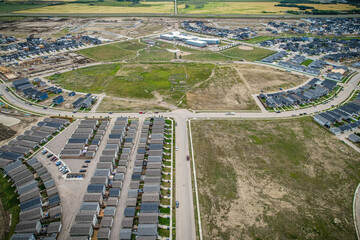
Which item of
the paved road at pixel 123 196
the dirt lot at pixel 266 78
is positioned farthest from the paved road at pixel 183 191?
the dirt lot at pixel 266 78

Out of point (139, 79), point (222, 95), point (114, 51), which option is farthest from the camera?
point (114, 51)

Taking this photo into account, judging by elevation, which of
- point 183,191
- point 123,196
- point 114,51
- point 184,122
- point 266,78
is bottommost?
point 183,191

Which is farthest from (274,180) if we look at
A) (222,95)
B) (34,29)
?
(34,29)

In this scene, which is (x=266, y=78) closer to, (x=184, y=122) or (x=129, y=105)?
(x=184, y=122)

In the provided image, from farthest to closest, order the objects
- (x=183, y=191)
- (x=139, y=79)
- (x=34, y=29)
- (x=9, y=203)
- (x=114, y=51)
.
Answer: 1. (x=34, y=29)
2. (x=114, y=51)
3. (x=139, y=79)
4. (x=183, y=191)
5. (x=9, y=203)

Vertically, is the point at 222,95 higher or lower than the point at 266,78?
lower

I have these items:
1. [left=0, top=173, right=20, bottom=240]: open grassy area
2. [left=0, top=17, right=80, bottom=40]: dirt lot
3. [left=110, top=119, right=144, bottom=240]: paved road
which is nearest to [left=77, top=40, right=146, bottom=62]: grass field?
[left=0, top=17, right=80, bottom=40]: dirt lot

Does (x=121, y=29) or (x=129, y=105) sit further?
(x=121, y=29)

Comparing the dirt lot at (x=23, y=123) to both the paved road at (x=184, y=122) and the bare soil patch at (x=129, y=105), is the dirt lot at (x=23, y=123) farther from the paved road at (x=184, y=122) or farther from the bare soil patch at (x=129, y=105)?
the bare soil patch at (x=129, y=105)
